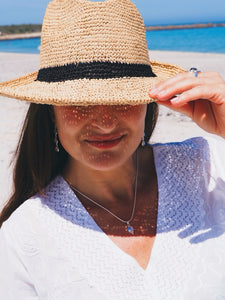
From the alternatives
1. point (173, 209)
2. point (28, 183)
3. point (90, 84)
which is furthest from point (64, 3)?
point (173, 209)

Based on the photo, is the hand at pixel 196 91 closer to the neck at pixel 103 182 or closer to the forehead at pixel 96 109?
the forehead at pixel 96 109

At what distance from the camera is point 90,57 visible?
3.40ft

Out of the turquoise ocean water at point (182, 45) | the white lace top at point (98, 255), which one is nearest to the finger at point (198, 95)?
the white lace top at point (98, 255)

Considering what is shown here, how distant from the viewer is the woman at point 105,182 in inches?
41.6

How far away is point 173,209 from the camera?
4.48ft

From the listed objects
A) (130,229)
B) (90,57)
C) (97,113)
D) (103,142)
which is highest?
(90,57)

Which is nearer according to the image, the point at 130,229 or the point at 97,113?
the point at 97,113

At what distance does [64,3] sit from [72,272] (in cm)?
93

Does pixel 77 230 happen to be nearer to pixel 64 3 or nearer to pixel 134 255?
pixel 134 255

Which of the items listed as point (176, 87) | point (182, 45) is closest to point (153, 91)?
point (176, 87)

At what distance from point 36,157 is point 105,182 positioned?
12.6 inches

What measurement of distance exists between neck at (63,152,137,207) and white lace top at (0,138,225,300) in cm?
8

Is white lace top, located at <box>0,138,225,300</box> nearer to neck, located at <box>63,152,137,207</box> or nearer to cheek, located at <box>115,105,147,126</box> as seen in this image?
neck, located at <box>63,152,137,207</box>

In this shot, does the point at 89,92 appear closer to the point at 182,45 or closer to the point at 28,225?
the point at 28,225
